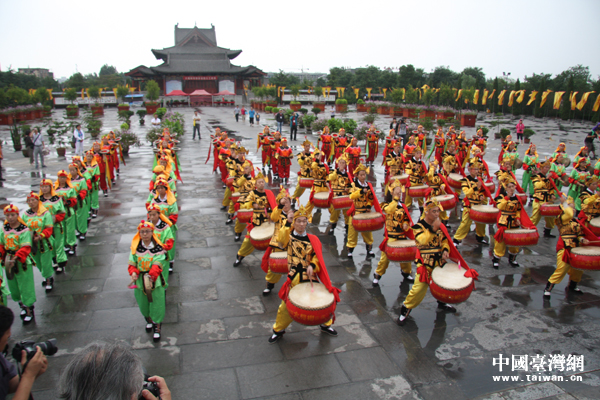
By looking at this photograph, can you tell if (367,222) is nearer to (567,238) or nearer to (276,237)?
(276,237)

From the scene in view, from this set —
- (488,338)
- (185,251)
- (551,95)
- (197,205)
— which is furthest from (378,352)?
(551,95)

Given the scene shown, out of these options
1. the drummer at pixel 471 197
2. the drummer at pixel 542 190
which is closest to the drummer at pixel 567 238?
the drummer at pixel 471 197

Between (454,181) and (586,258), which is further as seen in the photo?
(454,181)

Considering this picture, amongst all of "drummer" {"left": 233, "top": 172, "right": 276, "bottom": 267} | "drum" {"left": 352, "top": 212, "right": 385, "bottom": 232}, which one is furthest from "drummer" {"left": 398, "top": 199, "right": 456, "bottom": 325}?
"drummer" {"left": 233, "top": 172, "right": 276, "bottom": 267}

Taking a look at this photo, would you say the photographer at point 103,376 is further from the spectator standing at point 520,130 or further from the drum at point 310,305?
the spectator standing at point 520,130

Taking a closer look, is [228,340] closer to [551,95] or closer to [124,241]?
[124,241]

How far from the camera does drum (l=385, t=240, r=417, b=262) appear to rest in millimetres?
5645

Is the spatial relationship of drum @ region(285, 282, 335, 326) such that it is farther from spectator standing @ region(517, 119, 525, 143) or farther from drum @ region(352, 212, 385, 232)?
spectator standing @ region(517, 119, 525, 143)

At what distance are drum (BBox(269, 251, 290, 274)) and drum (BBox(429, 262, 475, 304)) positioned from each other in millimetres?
1940

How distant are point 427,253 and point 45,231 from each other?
5309mm

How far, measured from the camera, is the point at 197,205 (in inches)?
411

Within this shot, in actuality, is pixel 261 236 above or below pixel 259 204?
below

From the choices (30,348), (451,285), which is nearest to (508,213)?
(451,285)

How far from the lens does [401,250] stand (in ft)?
18.5
